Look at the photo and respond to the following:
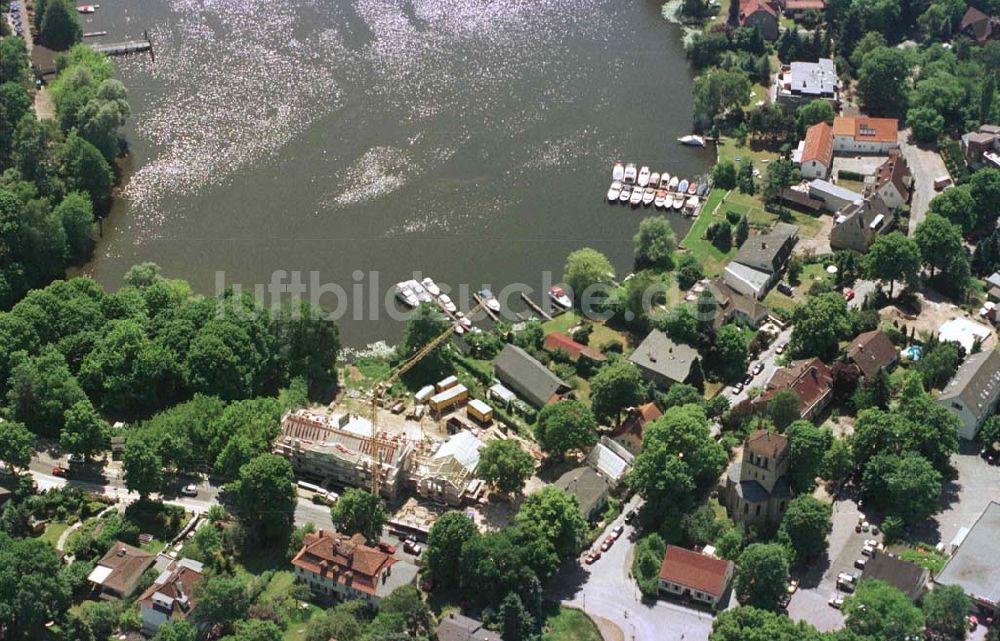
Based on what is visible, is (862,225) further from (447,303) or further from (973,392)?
(447,303)

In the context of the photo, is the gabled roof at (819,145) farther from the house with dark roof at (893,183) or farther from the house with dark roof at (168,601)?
the house with dark roof at (168,601)

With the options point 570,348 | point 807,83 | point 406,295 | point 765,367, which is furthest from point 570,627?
point 807,83

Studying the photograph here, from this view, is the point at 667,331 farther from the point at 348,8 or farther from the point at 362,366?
the point at 348,8

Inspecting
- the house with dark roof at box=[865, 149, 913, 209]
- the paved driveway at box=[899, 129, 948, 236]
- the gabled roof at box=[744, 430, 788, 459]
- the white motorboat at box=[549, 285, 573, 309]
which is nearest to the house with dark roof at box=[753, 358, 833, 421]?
the gabled roof at box=[744, 430, 788, 459]

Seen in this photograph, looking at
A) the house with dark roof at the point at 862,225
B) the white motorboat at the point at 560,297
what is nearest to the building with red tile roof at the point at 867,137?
the house with dark roof at the point at 862,225

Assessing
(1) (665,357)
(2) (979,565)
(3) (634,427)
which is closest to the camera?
(2) (979,565)

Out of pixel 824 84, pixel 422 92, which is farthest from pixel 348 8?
pixel 824 84

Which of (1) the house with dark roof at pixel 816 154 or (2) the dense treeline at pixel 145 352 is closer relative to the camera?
(2) the dense treeline at pixel 145 352
